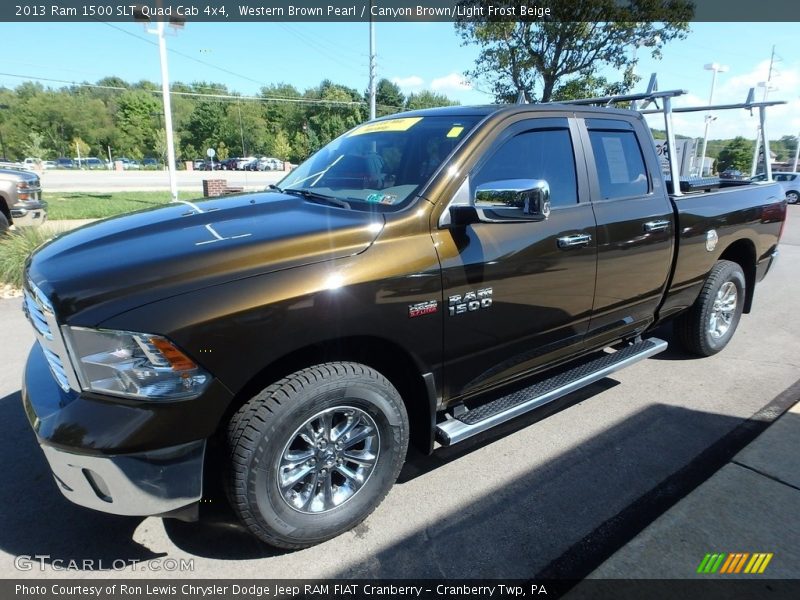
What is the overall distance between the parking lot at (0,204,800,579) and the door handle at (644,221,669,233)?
4.22 ft

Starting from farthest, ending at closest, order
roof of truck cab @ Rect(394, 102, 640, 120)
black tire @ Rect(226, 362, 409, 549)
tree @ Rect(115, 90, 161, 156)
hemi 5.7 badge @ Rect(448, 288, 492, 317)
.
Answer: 1. tree @ Rect(115, 90, 161, 156)
2. roof of truck cab @ Rect(394, 102, 640, 120)
3. hemi 5.7 badge @ Rect(448, 288, 492, 317)
4. black tire @ Rect(226, 362, 409, 549)

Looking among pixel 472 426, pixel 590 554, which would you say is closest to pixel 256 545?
pixel 472 426

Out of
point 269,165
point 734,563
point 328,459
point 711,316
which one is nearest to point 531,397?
point 734,563

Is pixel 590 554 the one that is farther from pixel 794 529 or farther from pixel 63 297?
pixel 63 297

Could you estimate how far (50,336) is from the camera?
2057mm

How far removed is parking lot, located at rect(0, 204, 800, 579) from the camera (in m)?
2.27

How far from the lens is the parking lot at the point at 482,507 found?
2.27 m

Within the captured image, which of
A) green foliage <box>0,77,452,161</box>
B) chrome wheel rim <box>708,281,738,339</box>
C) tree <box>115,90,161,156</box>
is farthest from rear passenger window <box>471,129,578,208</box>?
tree <box>115,90,161,156</box>

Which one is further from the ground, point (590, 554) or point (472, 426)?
point (472, 426)

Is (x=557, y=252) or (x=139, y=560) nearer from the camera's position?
(x=139, y=560)

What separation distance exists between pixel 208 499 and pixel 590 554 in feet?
5.70

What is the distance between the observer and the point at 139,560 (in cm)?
229

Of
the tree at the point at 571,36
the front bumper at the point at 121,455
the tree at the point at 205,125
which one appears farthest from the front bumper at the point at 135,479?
the tree at the point at 205,125

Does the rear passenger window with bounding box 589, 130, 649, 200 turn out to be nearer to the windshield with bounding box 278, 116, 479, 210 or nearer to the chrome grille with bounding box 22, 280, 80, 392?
the windshield with bounding box 278, 116, 479, 210
